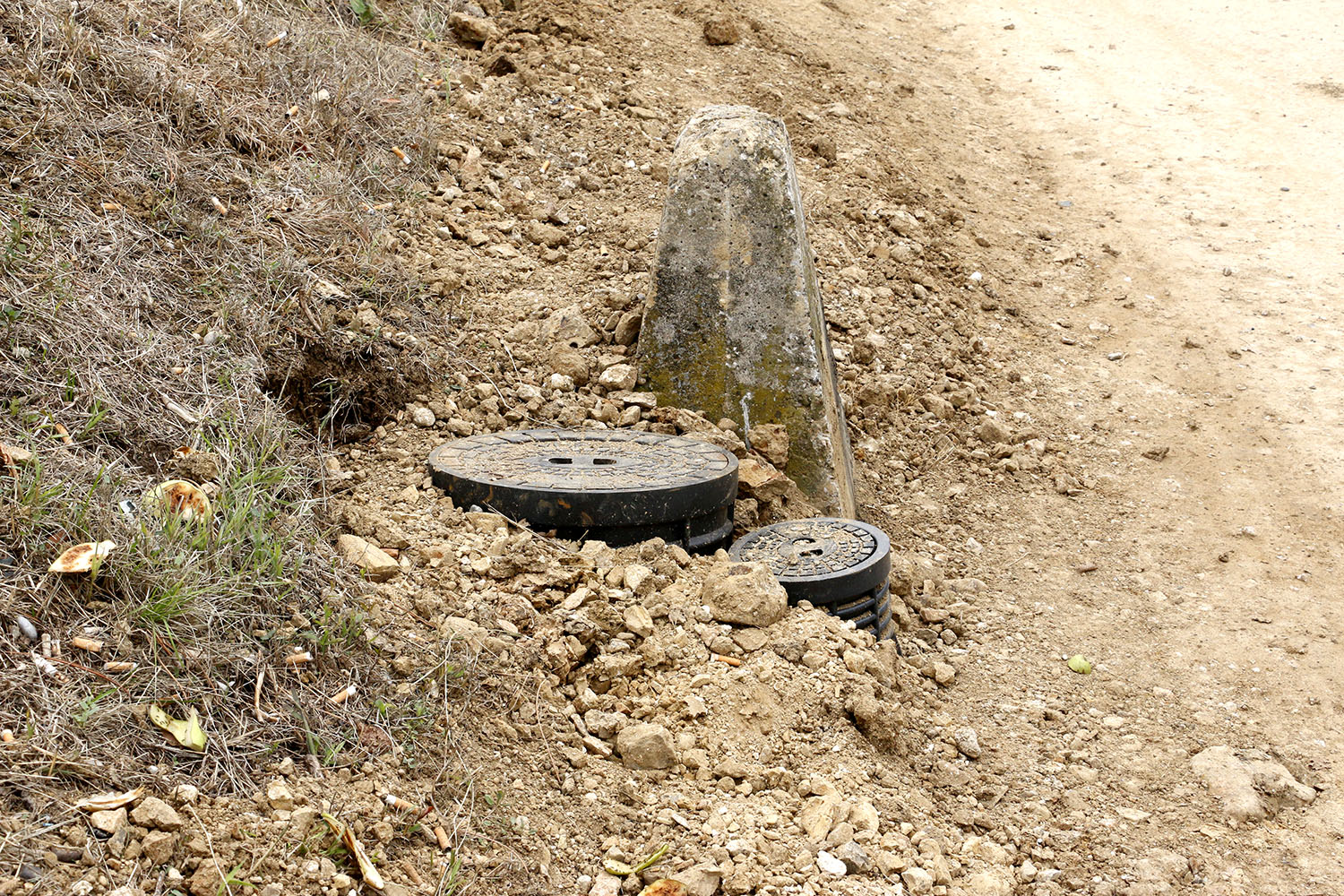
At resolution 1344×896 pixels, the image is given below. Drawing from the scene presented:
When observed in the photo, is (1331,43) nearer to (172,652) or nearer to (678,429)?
(678,429)

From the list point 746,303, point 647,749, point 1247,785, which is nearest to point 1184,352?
point 746,303

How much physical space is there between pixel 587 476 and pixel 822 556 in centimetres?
77

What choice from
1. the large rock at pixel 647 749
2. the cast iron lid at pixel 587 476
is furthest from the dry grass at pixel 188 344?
the large rock at pixel 647 749

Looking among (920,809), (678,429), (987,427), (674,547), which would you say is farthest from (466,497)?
(987,427)

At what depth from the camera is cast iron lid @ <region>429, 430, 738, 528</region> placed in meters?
3.29

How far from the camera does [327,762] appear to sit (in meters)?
2.41

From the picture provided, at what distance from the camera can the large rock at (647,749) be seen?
9.03 feet

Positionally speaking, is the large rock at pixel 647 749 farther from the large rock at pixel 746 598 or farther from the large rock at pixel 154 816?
the large rock at pixel 154 816

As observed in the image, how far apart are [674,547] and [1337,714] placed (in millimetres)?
2197

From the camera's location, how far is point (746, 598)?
10.4 ft

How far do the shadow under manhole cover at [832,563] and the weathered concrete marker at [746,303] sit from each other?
1.71 feet

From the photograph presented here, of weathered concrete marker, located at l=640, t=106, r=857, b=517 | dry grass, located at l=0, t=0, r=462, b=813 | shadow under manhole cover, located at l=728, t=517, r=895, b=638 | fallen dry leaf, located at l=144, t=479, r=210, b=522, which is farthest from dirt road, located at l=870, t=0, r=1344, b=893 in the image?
fallen dry leaf, located at l=144, t=479, r=210, b=522

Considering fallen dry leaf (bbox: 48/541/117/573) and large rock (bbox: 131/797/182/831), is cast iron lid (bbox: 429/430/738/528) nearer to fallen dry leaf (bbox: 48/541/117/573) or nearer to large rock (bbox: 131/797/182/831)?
fallen dry leaf (bbox: 48/541/117/573)

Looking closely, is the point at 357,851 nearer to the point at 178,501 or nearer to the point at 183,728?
the point at 183,728
